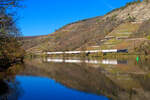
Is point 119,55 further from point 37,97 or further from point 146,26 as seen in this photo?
point 37,97

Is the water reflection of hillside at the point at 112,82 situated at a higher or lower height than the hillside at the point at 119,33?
lower

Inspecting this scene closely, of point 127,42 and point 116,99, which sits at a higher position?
point 127,42

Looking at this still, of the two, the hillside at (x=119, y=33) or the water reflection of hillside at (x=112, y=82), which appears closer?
the water reflection of hillside at (x=112, y=82)

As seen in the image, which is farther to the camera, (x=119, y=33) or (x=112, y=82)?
(x=119, y=33)

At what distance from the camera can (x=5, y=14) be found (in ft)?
59.7

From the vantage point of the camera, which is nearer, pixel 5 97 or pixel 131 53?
pixel 5 97

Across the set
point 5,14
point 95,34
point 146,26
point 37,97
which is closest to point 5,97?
point 37,97

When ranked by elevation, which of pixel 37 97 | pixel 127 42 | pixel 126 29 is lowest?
pixel 37 97

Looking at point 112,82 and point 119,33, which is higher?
point 119,33

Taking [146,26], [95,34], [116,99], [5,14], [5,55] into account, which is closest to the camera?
[116,99]

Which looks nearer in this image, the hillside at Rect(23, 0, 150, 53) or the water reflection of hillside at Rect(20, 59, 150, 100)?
the water reflection of hillside at Rect(20, 59, 150, 100)

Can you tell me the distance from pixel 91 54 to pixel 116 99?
67.2m

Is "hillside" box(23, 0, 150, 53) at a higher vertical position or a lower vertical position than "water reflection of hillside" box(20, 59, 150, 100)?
higher

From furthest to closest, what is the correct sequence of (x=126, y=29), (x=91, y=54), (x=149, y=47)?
(x=126, y=29) → (x=91, y=54) → (x=149, y=47)
